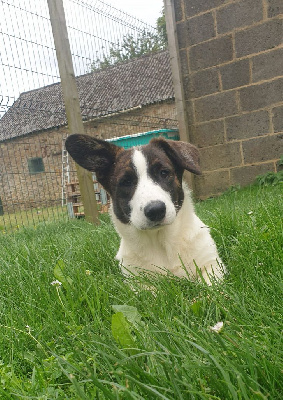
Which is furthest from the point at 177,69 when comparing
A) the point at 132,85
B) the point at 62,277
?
the point at 132,85

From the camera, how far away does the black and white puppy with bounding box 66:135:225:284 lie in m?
2.29

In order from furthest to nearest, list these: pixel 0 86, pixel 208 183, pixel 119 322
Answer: pixel 208 183 < pixel 0 86 < pixel 119 322

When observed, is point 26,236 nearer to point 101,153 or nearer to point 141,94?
point 101,153

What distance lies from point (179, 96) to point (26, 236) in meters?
Result: 3.51

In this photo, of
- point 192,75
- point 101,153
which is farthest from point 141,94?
point 101,153

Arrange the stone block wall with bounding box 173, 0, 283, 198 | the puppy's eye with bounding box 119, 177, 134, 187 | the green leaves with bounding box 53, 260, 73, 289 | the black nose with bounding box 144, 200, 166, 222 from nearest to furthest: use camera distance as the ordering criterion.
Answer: the green leaves with bounding box 53, 260, 73, 289 < the black nose with bounding box 144, 200, 166, 222 < the puppy's eye with bounding box 119, 177, 134, 187 < the stone block wall with bounding box 173, 0, 283, 198

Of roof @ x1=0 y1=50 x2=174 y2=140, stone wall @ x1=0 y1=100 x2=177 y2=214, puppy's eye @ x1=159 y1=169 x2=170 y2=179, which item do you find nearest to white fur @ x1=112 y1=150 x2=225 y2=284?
puppy's eye @ x1=159 y1=169 x2=170 y2=179

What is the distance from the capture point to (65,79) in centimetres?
518

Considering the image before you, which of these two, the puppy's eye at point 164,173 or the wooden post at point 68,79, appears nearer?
the puppy's eye at point 164,173

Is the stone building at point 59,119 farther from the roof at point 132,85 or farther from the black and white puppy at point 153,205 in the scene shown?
the black and white puppy at point 153,205

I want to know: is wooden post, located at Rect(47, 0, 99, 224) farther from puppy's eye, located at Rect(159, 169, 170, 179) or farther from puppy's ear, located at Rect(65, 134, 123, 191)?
puppy's eye, located at Rect(159, 169, 170, 179)

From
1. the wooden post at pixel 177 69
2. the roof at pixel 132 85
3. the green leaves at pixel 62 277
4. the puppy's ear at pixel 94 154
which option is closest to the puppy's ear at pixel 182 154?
the puppy's ear at pixel 94 154

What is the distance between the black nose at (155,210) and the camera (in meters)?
2.19

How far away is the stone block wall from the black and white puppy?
3.45m
